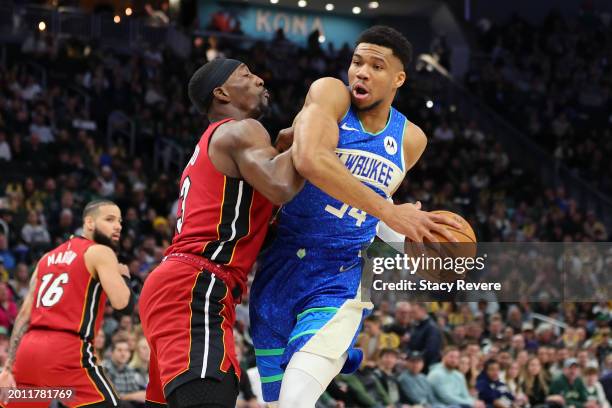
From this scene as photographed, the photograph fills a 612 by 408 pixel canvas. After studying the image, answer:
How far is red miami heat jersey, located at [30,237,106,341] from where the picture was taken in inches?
249

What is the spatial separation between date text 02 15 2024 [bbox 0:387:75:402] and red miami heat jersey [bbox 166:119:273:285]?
2.14 meters

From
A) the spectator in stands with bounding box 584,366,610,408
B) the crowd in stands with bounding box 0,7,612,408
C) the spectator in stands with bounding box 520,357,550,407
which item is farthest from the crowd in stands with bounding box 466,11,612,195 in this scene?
the spectator in stands with bounding box 520,357,550,407

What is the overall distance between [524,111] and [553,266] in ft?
30.4

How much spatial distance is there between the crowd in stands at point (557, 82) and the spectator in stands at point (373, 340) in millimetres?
11104

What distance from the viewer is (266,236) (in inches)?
184

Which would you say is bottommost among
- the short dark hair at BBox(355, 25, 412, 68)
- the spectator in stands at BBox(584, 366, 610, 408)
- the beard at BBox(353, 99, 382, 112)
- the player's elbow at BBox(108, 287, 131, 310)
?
the spectator in stands at BBox(584, 366, 610, 408)

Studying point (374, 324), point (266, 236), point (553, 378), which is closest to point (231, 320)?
point (266, 236)

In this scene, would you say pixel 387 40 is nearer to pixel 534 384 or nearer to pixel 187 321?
pixel 187 321

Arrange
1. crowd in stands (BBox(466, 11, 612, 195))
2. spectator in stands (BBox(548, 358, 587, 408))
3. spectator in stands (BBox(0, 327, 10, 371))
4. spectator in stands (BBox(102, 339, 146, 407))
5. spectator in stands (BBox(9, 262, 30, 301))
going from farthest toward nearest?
crowd in stands (BBox(466, 11, 612, 195)), spectator in stands (BBox(548, 358, 587, 408)), spectator in stands (BBox(9, 262, 30, 301)), spectator in stands (BBox(102, 339, 146, 407)), spectator in stands (BBox(0, 327, 10, 371))

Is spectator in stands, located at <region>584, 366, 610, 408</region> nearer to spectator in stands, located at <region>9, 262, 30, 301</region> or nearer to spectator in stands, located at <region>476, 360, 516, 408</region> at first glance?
spectator in stands, located at <region>476, 360, 516, 408</region>

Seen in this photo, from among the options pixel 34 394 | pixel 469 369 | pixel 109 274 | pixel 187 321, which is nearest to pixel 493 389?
pixel 469 369

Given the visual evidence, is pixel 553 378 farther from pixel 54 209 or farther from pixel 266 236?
pixel 266 236

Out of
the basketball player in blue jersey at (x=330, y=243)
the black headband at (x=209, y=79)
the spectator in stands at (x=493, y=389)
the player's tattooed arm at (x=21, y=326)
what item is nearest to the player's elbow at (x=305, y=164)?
the basketball player in blue jersey at (x=330, y=243)

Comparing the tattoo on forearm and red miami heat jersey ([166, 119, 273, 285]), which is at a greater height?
red miami heat jersey ([166, 119, 273, 285])
